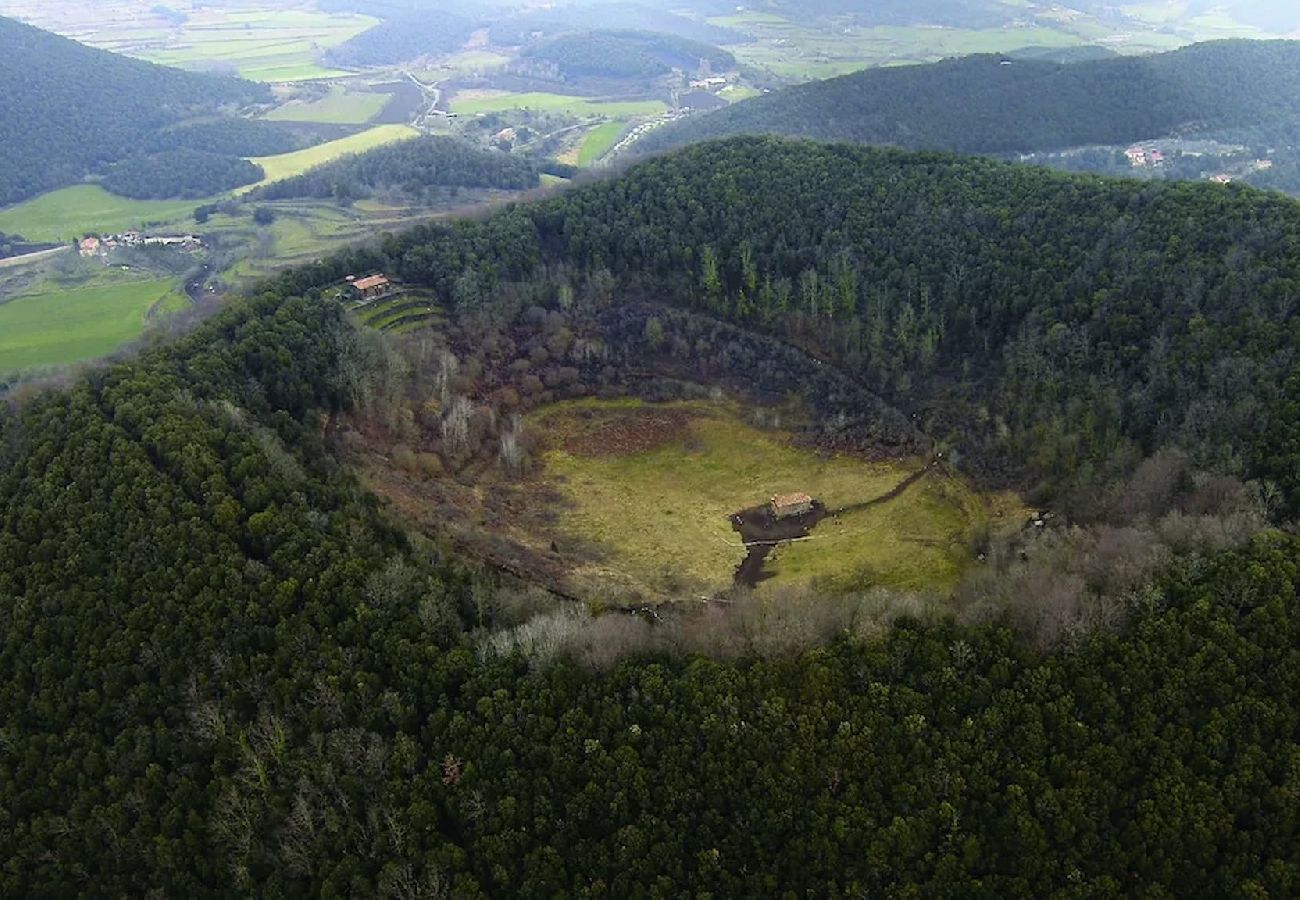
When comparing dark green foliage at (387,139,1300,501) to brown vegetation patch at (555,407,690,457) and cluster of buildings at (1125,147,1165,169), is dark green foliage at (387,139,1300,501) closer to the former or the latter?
brown vegetation patch at (555,407,690,457)

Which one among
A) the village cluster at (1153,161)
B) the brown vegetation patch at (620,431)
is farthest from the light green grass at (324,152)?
the village cluster at (1153,161)

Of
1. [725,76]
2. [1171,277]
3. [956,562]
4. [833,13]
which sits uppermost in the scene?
[833,13]

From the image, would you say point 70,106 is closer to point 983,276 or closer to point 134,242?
point 134,242

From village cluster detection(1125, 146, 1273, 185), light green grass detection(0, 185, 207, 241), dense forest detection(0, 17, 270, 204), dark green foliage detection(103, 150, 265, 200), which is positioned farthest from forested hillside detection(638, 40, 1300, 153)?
dense forest detection(0, 17, 270, 204)

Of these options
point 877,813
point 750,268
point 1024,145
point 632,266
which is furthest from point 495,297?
point 1024,145

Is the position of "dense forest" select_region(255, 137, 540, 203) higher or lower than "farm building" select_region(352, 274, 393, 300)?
higher

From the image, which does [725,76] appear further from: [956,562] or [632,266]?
Result: [956,562]

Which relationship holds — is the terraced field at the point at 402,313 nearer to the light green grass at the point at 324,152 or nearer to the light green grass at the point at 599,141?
the light green grass at the point at 324,152
